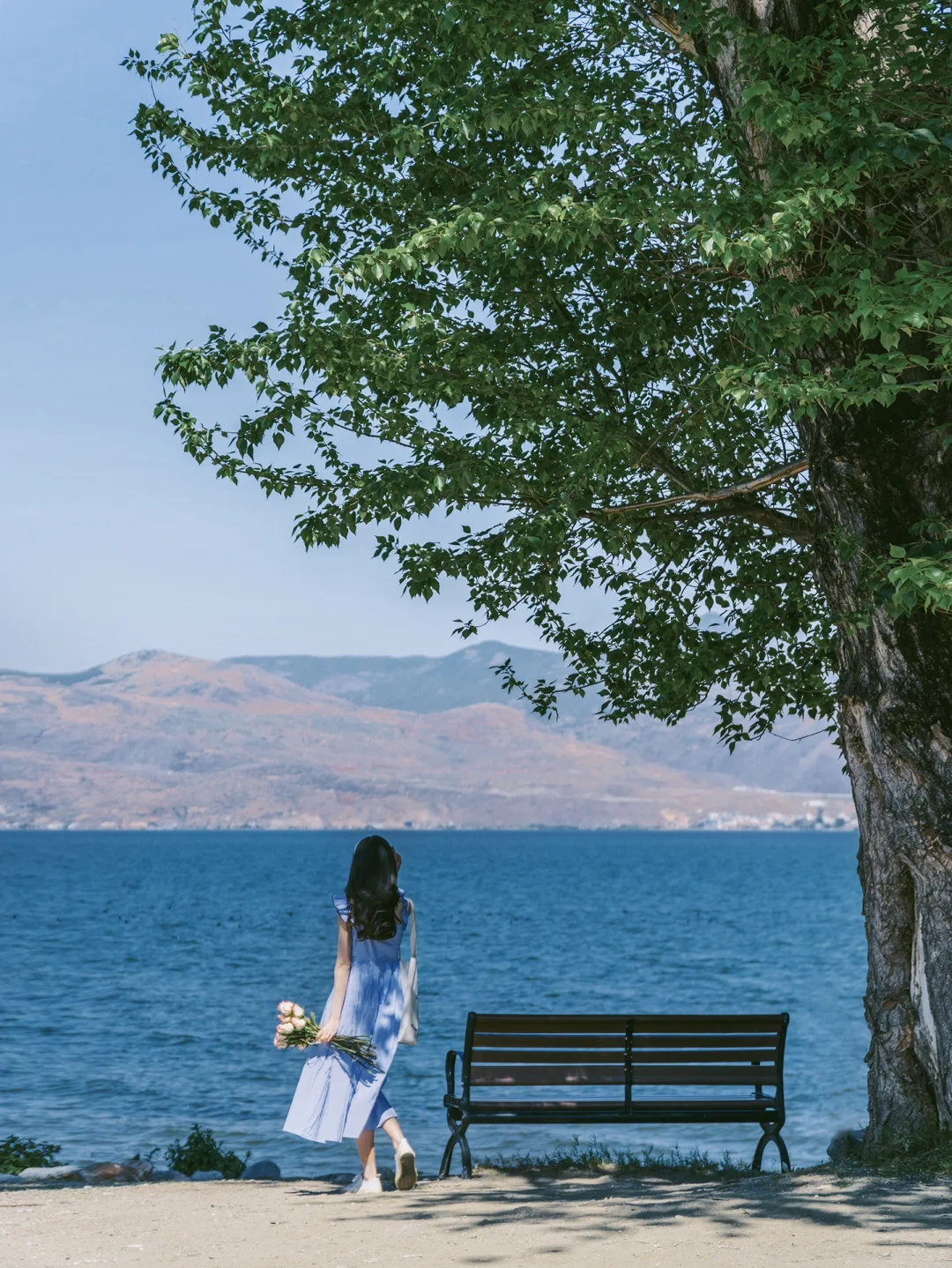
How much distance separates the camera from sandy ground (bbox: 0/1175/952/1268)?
618 cm

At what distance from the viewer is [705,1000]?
1538 inches

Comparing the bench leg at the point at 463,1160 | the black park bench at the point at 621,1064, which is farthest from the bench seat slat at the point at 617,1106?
the bench leg at the point at 463,1160

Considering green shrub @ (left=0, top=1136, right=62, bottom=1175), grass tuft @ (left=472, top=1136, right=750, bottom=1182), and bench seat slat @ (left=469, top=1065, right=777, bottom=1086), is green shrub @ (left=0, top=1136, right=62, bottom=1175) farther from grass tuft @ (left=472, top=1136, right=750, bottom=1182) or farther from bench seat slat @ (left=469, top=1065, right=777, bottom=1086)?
bench seat slat @ (left=469, top=1065, right=777, bottom=1086)

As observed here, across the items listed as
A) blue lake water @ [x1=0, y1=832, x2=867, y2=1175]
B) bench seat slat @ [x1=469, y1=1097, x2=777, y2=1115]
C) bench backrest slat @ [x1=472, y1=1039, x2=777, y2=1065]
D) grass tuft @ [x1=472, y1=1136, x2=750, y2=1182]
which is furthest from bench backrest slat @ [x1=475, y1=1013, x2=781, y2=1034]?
blue lake water @ [x1=0, y1=832, x2=867, y2=1175]

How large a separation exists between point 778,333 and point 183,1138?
13398mm

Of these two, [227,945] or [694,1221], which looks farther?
[227,945]

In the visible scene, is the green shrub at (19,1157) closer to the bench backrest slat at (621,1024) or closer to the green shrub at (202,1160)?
the green shrub at (202,1160)

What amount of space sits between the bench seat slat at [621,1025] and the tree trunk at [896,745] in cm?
124

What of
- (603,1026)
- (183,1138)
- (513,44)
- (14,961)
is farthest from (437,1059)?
(14,961)

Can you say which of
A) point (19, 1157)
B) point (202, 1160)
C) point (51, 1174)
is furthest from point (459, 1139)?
point (19, 1157)

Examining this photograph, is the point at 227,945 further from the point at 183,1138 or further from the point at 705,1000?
the point at 183,1138

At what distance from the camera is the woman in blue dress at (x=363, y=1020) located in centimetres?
813

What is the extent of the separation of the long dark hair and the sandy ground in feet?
4.75

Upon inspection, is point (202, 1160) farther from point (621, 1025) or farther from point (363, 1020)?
point (363, 1020)
